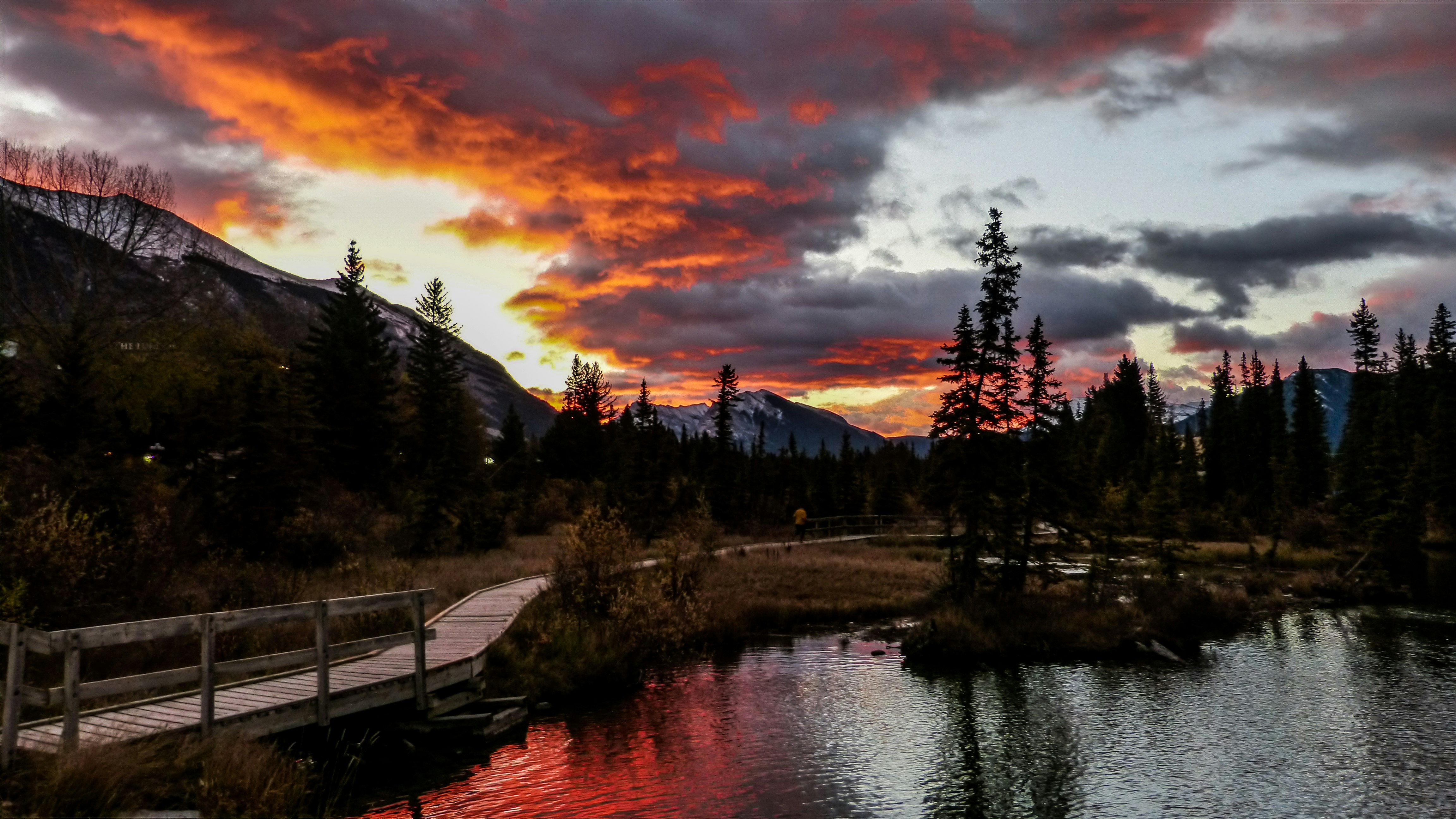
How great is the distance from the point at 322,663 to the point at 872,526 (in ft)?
179

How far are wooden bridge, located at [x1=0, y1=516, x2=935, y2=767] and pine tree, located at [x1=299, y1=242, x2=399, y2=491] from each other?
34552 millimetres

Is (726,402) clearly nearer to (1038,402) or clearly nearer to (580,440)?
(580,440)

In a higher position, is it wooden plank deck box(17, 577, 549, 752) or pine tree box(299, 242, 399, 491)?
pine tree box(299, 242, 399, 491)

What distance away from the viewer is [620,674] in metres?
20.8

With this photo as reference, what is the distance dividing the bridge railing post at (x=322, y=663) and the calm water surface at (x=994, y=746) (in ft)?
5.67

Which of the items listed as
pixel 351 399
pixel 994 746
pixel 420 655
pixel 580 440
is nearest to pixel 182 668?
pixel 420 655

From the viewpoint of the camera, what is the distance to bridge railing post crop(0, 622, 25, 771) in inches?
343

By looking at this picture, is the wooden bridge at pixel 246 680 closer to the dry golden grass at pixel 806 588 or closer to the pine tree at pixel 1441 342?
the dry golden grass at pixel 806 588

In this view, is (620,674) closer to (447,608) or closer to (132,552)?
(447,608)

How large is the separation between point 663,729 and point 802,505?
6681cm

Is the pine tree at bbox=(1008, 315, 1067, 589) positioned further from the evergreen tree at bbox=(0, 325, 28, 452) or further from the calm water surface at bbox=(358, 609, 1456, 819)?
the evergreen tree at bbox=(0, 325, 28, 452)

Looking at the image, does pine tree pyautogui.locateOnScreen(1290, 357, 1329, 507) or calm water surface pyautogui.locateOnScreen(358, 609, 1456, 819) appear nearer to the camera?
calm water surface pyautogui.locateOnScreen(358, 609, 1456, 819)

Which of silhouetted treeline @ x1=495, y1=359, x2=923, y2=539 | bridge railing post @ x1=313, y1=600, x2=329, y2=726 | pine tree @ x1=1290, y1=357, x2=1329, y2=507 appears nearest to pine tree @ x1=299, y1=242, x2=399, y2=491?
silhouetted treeline @ x1=495, y1=359, x2=923, y2=539

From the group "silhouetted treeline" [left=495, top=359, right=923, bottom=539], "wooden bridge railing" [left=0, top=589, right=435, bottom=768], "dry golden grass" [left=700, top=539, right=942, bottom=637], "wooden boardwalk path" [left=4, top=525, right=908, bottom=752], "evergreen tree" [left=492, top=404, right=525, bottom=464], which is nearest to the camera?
"wooden bridge railing" [left=0, top=589, right=435, bottom=768]
